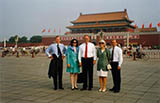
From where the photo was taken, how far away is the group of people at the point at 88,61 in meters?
4.76

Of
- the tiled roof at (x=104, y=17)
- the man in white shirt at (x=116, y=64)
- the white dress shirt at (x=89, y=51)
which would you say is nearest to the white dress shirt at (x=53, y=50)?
the white dress shirt at (x=89, y=51)

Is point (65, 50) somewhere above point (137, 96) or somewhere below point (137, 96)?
above

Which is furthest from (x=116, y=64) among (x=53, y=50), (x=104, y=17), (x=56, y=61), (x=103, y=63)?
(x=104, y=17)

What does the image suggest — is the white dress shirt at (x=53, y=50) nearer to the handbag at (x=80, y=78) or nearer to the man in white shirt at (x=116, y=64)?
the handbag at (x=80, y=78)

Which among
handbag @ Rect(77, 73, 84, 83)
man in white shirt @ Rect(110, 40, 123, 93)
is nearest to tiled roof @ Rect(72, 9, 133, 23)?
man in white shirt @ Rect(110, 40, 123, 93)

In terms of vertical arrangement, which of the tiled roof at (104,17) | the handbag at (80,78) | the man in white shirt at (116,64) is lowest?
the handbag at (80,78)

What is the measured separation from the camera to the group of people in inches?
187

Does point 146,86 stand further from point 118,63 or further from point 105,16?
point 105,16

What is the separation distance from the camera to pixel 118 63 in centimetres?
478

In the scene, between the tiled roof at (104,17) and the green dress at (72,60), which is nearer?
the green dress at (72,60)

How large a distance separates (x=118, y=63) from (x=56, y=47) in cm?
164

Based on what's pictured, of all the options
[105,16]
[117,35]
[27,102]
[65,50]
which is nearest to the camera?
[27,102]

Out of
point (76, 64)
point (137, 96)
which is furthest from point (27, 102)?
point (137, 96)

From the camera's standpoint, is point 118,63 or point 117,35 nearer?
point 118,63
